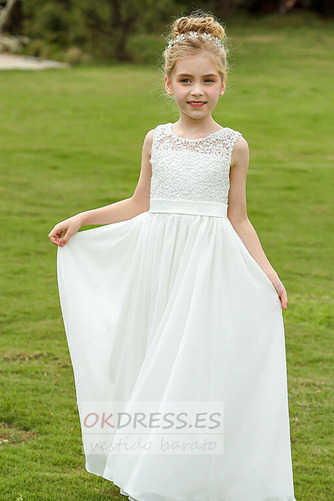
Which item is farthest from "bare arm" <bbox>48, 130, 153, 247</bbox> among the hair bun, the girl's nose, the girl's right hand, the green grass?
the green grass

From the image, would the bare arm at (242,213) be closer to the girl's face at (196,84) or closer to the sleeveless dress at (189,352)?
the sleeveless dress at (189,352)

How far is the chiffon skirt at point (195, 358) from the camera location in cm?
282

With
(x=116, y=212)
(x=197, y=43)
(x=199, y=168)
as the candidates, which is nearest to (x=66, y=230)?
(x=116, y=212)

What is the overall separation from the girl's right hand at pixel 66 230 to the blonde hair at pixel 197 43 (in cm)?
63

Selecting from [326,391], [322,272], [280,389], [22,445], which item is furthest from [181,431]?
[322,272]

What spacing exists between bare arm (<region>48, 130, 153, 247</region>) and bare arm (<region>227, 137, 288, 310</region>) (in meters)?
0.34

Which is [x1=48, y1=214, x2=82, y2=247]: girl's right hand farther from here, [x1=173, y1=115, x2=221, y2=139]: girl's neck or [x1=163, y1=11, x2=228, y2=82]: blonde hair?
[x1=163, y1=11, x2=228, y2=82]: blonde hair

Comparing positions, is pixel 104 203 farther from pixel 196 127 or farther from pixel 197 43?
pixel 197 43

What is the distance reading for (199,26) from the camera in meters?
2.95

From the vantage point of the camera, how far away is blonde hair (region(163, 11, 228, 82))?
2904 millimetres

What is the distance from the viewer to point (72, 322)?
3090 millimetres

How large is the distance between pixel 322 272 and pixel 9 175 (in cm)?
454

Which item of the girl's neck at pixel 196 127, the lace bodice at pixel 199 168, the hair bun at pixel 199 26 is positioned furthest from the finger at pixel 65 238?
the hair bun at pixel 199 26

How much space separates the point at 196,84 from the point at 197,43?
0.47 feet
